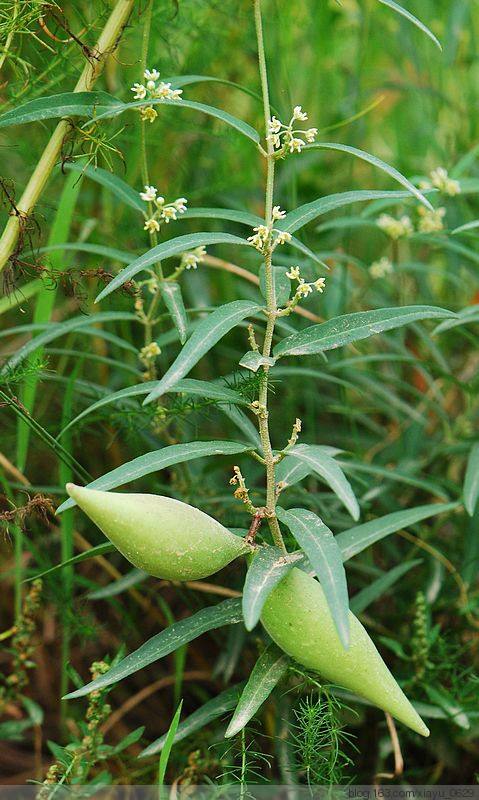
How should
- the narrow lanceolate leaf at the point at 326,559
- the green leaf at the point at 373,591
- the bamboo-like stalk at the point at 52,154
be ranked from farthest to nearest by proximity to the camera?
the green leaf at the point at 373,591 < the bamboo-like stalk at the point at 52,154 < the narrow lanceolate leaf at the point at 326,559

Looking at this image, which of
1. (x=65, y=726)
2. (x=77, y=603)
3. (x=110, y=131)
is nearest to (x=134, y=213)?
(x=110, y=131)

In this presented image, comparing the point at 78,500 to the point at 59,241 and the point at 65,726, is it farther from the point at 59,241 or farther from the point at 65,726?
the point at 65,726

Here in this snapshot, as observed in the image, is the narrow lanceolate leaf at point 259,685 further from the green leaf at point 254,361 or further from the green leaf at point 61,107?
the green leaf at point 61,107

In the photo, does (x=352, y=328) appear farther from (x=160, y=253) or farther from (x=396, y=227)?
(x=396, y=227)

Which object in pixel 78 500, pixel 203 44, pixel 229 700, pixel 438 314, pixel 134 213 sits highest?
pixel 203 44

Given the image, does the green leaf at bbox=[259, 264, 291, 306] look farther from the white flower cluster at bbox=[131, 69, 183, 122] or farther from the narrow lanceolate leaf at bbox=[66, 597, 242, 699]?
the narrow lanceolate leaf at bbox=[66, 597, 242, 699]

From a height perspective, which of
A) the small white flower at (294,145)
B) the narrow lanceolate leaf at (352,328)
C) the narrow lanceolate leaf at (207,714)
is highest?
the small white flower at (294,145)

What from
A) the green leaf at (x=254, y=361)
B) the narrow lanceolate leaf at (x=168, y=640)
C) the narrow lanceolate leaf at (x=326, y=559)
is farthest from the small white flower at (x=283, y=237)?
the narrow lanceolate leaf at (x=168, y=640)
